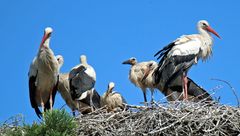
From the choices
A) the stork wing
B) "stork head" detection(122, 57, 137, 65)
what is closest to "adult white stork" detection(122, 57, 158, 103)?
"stork head" detection(122, 57, 137, 65)

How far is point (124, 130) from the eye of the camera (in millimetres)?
9305

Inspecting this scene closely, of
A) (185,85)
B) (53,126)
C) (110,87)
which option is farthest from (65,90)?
(53,126)

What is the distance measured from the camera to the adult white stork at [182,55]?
38.8ft

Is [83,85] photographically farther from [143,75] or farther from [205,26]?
[205,26]

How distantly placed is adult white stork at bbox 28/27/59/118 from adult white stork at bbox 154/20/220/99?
5.02 feet

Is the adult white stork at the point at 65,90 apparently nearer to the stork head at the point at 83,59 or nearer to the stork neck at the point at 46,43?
the stork head at the point at 83,59

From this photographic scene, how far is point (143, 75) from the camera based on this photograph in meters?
12.8

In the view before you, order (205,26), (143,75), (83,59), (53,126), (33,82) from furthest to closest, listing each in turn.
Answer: (83,59) → (143,75) → (205,26) → (33,82) → (53,126)

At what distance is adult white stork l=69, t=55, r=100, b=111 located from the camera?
1251cm

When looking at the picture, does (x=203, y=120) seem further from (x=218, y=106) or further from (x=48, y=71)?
(x=48, y=71)

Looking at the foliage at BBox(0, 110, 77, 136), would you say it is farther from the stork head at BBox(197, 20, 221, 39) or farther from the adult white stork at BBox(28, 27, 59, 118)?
the stork head at BBox(197, 20, 221, 39)

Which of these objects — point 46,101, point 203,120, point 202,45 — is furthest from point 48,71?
point 203,120

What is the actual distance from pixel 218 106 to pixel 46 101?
10.7ft

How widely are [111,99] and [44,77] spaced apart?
101cm
